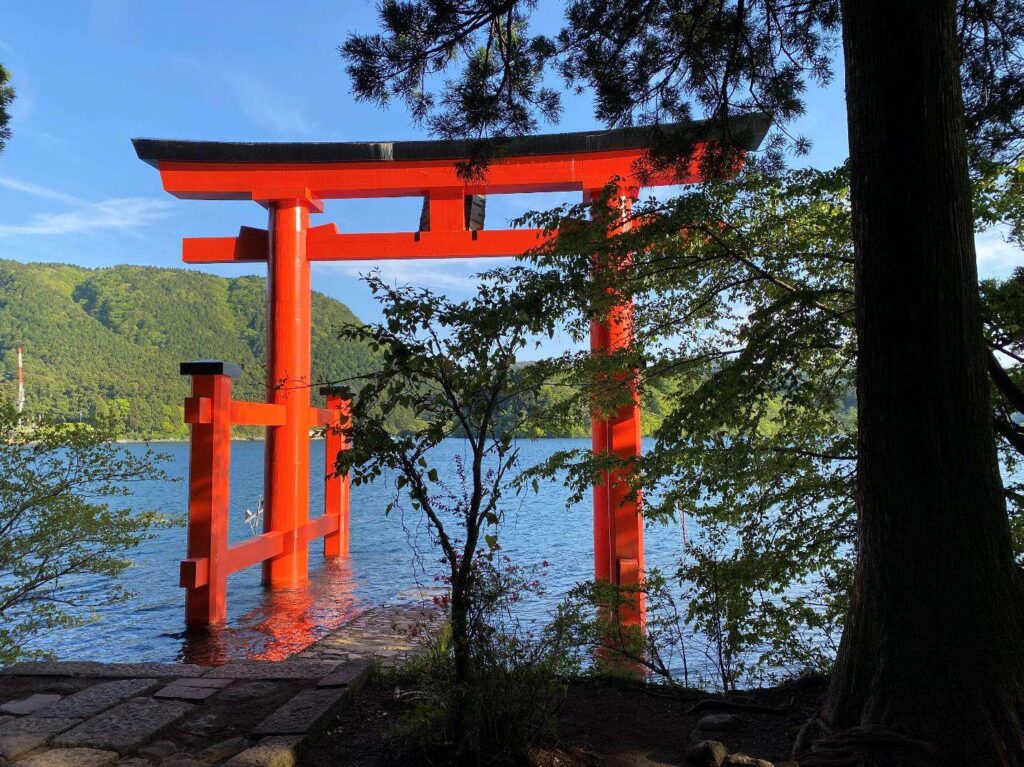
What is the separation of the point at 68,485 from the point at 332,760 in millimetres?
3761

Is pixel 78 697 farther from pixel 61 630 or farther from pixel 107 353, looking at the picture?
pixel 107 353

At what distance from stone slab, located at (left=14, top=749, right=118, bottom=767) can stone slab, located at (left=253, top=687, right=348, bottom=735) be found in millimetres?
422

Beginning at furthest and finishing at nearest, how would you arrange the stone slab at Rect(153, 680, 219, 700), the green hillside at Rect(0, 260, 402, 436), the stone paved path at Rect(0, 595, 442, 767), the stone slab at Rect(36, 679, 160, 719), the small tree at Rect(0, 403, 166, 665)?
the green hillside at Rect(0, 260, 402, 436) → the small tree at Rect(0, 403, 166, 665) → the stone slab at Rect(153, 680, 219, 700) → the stone slab at Rect(36, 679, 160, 719) → the stone paved path at Rect(0, 595, 442, 767)

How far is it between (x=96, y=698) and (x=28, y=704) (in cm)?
23

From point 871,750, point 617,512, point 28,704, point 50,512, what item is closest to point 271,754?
point 28,704

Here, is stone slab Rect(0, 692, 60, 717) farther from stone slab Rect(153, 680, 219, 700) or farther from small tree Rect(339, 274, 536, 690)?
small tree Rect(339, 274, 536, 690)

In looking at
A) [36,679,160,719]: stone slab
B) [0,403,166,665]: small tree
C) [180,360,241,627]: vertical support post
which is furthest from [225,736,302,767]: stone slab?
[180,360,241,627]: vertical support post

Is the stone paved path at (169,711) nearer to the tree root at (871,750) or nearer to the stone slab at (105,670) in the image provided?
the stone slab at (105,670)

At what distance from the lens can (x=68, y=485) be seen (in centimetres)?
492

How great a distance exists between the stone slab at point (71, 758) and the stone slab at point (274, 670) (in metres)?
0.78

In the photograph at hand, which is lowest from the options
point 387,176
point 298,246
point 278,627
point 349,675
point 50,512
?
point 278,627

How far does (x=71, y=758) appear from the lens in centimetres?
210

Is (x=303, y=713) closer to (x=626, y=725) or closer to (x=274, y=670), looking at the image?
(x=274, y=670)

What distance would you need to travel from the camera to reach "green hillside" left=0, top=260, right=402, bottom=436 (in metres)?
30.8
